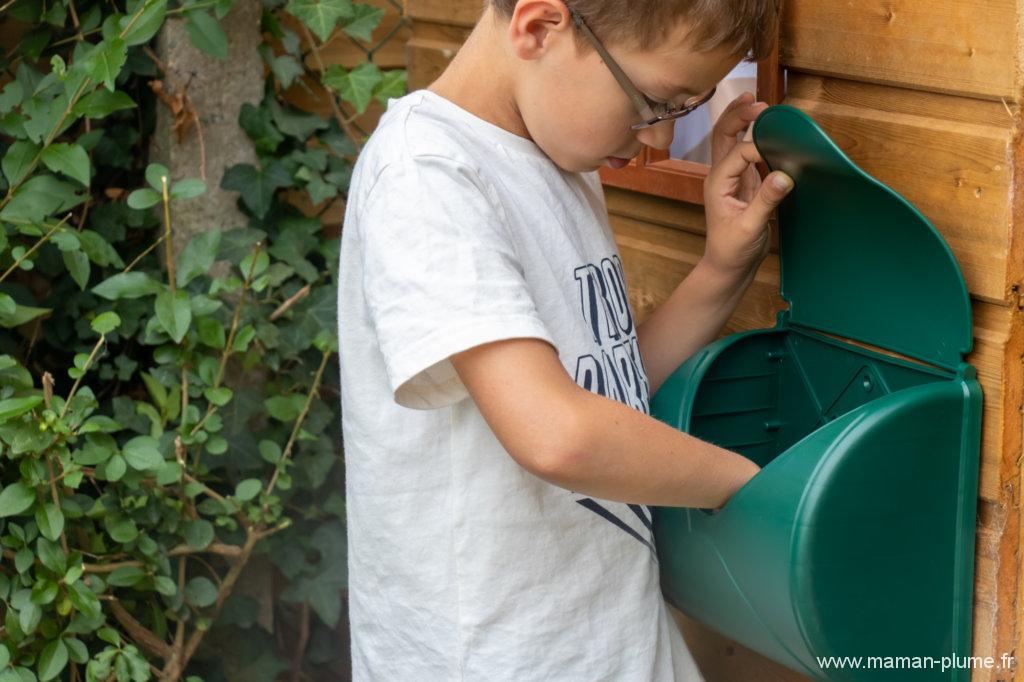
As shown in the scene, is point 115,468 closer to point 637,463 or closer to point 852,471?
point 637,463

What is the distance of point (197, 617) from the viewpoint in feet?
6.63

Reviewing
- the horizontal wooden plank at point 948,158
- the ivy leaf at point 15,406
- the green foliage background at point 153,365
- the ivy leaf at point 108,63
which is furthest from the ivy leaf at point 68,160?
the horizontal wooden plank at point 948,158

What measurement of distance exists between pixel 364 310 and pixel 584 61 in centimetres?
34

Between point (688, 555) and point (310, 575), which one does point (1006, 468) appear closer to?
point (688, 555)

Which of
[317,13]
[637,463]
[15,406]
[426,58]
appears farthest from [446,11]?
[637,463]

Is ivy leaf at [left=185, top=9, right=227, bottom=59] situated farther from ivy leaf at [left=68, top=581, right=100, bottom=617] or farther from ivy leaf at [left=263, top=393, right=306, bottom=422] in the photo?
ivy leaf at [left=68, top=581, right=100, bottom=617]

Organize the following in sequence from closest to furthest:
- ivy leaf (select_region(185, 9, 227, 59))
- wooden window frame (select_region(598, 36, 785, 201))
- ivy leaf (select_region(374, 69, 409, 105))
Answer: wooden window frame (select_region(598, 36, 785, 201)), ivy leaf (select_region(185, 9, 227, 59)), ivy leaf (select_region(374, 69, 409, 105))

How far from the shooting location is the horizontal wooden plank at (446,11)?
6.38ft

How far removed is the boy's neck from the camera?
1.13 meters

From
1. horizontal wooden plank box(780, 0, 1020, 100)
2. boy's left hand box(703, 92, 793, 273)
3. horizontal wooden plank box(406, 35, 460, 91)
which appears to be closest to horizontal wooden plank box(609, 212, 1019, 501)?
boy's left hand box(703, 92, 793, 273)

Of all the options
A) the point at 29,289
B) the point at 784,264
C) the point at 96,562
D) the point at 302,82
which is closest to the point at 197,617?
the point at 96,562

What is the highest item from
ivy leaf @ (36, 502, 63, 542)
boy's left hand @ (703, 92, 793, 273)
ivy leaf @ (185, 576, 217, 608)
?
boy's left hand @ (703, 92, 793, 273)

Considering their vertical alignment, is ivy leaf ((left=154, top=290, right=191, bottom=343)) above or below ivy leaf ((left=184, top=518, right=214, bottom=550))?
above

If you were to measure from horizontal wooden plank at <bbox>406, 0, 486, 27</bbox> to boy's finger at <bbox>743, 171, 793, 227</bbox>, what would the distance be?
2.70ft
